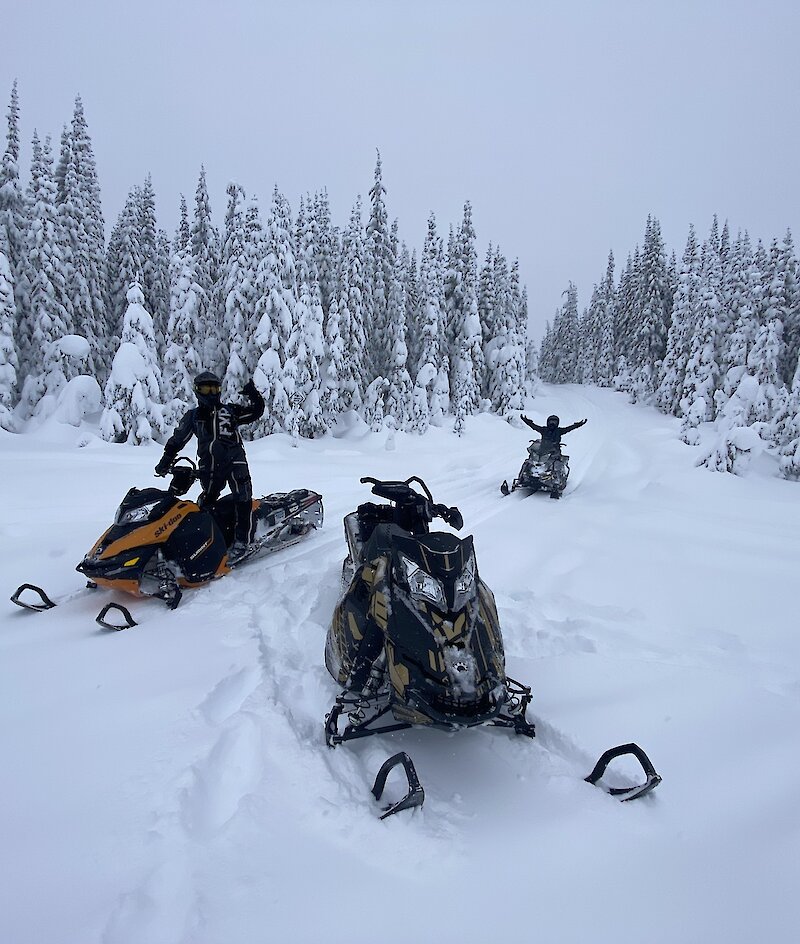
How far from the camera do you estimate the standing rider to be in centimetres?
608

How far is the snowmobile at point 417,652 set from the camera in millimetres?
2992

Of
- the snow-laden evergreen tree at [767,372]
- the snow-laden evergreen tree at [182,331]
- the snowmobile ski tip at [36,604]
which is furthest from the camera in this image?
the snow-laden evergreen tree at [182,331]

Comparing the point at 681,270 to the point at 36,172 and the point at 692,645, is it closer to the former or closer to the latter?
the point at 36,172

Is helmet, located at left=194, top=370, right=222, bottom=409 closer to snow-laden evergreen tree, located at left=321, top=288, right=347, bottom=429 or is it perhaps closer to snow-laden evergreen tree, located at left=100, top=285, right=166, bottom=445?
snow-laden evergreen tree, located at left=100, top=285, right=166, bottom=445

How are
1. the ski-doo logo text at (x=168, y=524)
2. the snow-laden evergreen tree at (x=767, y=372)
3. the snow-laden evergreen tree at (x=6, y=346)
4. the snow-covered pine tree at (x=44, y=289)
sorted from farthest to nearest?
1. the snow-laden evergreen tree at (x=767, y=372)
2. the snow-covered pine tree at (x=44, y=289)
3. the snow-laden evergreen tree at (x=6, y=346)
4. the ski-doo logo text at (x=168, y=524)

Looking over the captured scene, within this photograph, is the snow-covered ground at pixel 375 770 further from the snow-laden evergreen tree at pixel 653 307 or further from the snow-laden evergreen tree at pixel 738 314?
the snow-laden evergreen tree at pixel 653 307

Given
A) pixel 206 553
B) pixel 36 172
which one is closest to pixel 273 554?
pixel 206 553

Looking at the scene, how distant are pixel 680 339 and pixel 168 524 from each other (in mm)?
41493

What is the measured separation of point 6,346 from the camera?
21.5 metres

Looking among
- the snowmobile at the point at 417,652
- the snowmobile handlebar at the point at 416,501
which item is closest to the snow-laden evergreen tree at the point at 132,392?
the snowmobile handlebar at the point at 416,501

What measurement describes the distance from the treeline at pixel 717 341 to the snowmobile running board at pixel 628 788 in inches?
513

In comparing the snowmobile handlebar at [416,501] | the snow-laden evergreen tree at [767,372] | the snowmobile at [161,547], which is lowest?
the snowmobile at [161,547]

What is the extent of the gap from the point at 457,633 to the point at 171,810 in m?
1.68

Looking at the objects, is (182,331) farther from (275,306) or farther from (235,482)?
(235,482)
